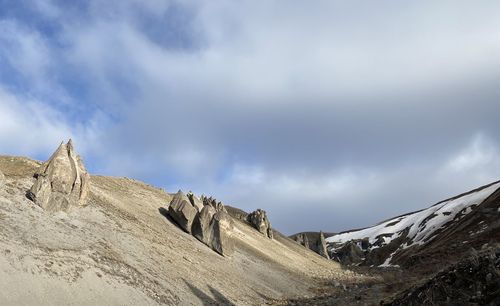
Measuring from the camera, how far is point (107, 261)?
98.5 feet

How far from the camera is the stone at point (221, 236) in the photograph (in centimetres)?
4966

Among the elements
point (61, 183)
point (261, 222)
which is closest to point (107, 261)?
point (61, 183)

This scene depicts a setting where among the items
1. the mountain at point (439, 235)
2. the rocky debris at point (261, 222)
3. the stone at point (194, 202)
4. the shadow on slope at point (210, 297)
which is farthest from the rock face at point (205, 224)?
the rocky debris at point (261, 222)

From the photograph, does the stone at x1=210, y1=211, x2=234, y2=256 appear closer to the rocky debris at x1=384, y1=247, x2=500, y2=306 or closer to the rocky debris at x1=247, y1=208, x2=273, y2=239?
the rocky debris at x1=384, y1=247, x2=500, y2=306

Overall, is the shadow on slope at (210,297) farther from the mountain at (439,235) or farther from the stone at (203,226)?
the mountain at (439,235)

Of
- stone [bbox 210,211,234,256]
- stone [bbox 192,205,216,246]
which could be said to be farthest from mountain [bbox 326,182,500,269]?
stone [bbox 192,205,216,246]

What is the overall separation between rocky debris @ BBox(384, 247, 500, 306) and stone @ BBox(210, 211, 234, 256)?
3655 cm

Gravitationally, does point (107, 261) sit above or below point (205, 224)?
below

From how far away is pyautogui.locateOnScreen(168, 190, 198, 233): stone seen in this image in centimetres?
5156

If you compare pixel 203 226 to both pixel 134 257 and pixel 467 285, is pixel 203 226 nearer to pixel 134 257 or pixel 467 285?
pixel 134 257

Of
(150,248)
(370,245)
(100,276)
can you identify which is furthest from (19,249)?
(370,245)

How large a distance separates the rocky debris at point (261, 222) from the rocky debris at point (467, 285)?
86.4 m

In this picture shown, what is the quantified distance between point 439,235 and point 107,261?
4341 inches

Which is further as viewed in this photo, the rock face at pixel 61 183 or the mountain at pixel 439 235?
the mountain at pixel 439 235
